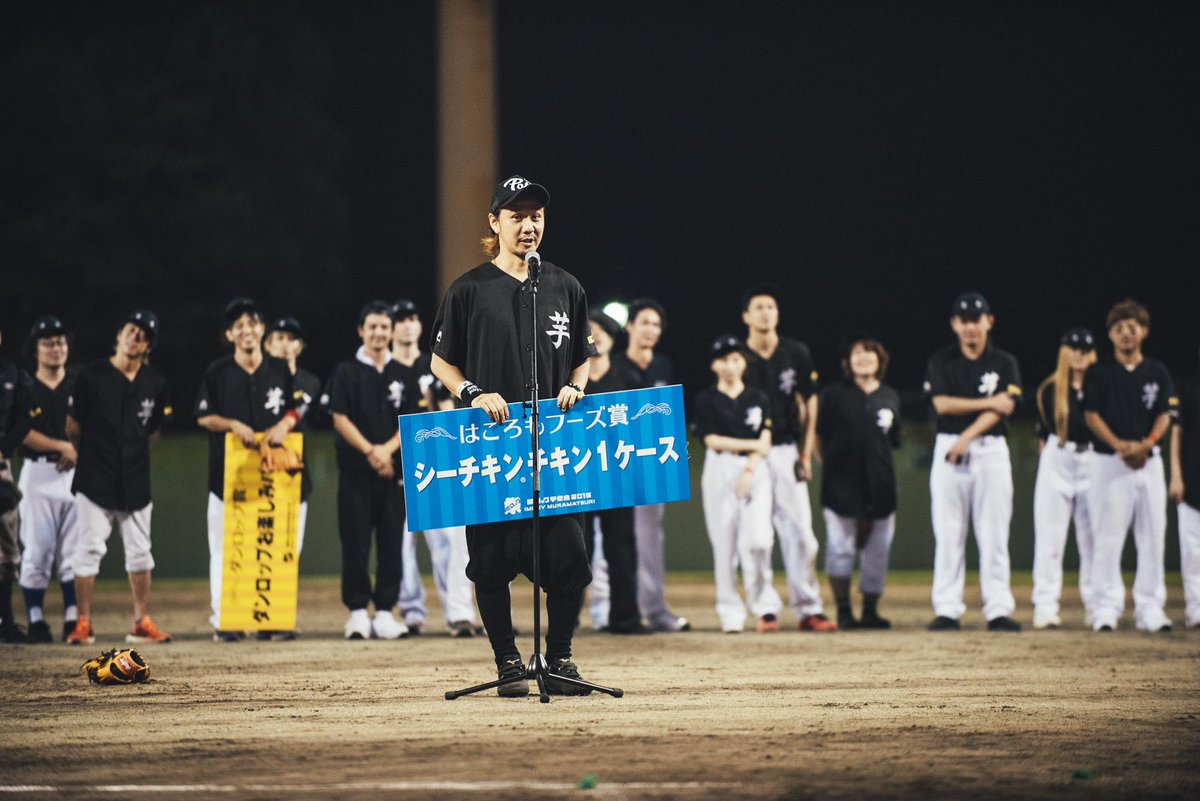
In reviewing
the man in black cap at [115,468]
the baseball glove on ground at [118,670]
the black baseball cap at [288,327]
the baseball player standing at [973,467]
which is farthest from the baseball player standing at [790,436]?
the baseball glove on ground at [118,670]

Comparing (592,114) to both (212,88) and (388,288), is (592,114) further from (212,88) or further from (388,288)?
(212,88)

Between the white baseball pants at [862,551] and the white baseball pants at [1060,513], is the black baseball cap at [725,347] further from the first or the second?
the white baseball pants at [1060,513]

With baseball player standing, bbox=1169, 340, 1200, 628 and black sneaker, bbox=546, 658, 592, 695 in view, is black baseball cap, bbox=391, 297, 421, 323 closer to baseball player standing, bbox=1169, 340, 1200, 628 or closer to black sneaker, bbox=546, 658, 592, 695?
black sneaker, bbox=546, 658, 592, 695

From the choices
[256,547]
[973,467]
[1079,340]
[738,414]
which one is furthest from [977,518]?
[256,547]

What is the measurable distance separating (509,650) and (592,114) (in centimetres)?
2289

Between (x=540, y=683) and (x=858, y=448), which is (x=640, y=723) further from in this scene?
(x=858, y=448)

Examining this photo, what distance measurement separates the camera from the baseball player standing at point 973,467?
9.91 metres

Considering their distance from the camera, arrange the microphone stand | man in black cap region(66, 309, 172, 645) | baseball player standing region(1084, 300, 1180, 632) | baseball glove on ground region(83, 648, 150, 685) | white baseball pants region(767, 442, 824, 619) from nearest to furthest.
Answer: the microphone stand, baseball glove on ground region(83, 648, 150, 685), man in black cap region(66, 309, 172, 645), baseball player standing region(1084, 300, 1180, 632), white baseball pants region(767, 442, 824, 619)

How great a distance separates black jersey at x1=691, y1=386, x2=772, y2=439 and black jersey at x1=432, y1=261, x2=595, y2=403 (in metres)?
3.59

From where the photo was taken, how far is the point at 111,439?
942 centimetres

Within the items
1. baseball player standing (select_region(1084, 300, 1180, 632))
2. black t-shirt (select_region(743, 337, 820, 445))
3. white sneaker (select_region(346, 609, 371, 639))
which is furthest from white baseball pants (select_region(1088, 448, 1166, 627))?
white sneaker (select_region(346, 609, 371, 639))

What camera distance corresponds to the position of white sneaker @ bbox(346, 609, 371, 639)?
9.66 meters

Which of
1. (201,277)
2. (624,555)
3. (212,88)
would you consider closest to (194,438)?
(201,277)

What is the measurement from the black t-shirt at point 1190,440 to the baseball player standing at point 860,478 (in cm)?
198
